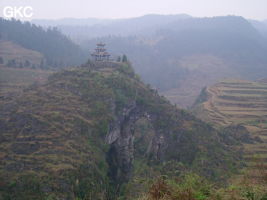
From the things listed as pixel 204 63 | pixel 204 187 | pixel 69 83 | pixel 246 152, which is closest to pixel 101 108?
pixel 69 83

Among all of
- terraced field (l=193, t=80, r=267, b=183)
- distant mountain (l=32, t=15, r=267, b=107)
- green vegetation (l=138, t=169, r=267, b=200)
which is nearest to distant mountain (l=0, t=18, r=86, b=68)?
distant mountain (l=32, t=15, r=267, b=107)

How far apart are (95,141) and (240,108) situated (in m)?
36.3

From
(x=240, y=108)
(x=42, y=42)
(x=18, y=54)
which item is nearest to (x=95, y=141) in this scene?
(x=240, y=108)

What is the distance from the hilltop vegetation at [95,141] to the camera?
27375 millimetres

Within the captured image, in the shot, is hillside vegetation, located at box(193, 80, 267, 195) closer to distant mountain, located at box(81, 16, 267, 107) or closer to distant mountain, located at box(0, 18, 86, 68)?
distant mountain, located at box(81, 16, 267, 107)

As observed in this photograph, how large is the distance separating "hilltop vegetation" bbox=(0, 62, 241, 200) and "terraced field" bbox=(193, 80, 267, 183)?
25.0ft

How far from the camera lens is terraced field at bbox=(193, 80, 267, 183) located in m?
47.2

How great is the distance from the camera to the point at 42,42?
115 meters

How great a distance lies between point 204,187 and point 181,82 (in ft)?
434

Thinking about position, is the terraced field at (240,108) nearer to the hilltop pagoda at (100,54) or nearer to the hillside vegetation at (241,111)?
the hillside vegetation at (241,111)

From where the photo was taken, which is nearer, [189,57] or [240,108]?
[240,108]

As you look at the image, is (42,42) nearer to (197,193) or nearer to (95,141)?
(95,141)

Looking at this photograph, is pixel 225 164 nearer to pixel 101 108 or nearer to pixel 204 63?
pixel 101 108

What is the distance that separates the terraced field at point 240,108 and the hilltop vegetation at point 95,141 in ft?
25.0
